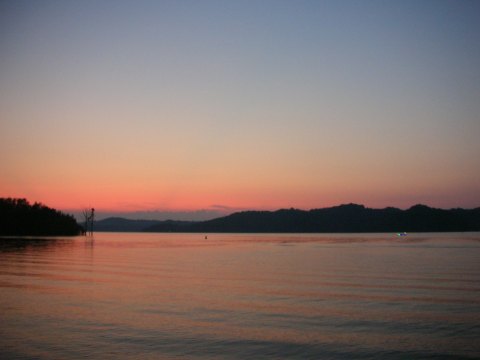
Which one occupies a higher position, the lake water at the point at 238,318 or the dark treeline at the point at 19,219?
the dark treeline at the point at 19,219

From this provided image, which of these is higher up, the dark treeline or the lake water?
the dark treeline

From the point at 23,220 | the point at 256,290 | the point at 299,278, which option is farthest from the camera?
the point at 23,220

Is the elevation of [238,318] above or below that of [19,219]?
below

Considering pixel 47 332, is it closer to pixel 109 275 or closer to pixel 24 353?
pixel 24 353

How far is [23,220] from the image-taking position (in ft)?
627

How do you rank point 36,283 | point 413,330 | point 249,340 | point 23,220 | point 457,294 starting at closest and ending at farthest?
point 249,340, point 413,330, point 457,294, point 36,283, point 23,220

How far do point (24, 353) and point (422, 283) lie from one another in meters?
29.6

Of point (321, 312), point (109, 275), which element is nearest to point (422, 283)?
point (321, 312)

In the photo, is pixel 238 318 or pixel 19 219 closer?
pixel 238 318

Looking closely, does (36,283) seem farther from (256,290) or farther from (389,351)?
(389,351)

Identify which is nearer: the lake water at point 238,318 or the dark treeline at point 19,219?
the lake water at point 238,318

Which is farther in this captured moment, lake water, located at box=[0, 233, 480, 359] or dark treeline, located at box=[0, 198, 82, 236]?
A: dark treeline, located at box=[0, 198, 82, 236]

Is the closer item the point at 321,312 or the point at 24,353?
the point at 24,353

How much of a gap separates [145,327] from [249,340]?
16.3ft
